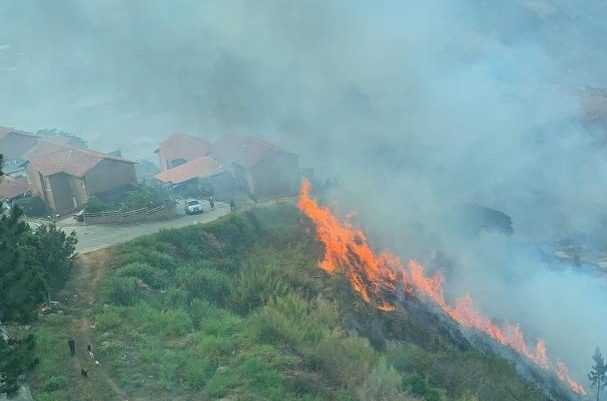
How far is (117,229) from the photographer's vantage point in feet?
84.0

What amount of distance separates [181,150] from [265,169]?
1153cm

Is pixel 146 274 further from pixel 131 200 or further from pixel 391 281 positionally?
pixel 131 200

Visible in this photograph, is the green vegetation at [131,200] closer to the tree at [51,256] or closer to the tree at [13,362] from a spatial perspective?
the tree at [51,256]

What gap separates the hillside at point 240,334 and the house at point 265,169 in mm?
10238

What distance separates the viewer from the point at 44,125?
237 feet

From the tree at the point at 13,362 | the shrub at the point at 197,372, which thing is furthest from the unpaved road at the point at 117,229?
the tree at the point at 13,362

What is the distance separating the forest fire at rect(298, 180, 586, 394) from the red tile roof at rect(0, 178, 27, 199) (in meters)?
15.4

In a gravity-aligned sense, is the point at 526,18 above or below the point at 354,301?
above

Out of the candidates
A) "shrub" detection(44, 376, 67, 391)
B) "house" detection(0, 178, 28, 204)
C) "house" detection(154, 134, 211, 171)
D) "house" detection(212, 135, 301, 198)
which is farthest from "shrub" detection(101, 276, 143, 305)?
"house" detection(154, 134, 211, 171)

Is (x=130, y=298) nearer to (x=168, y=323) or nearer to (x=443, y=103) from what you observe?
(x=168, y=323)

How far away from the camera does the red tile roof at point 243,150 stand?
35906mm

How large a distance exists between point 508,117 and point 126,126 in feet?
131

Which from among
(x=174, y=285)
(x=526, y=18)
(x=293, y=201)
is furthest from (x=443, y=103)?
(x=526, y=18)

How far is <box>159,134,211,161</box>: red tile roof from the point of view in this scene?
43.8 meters
